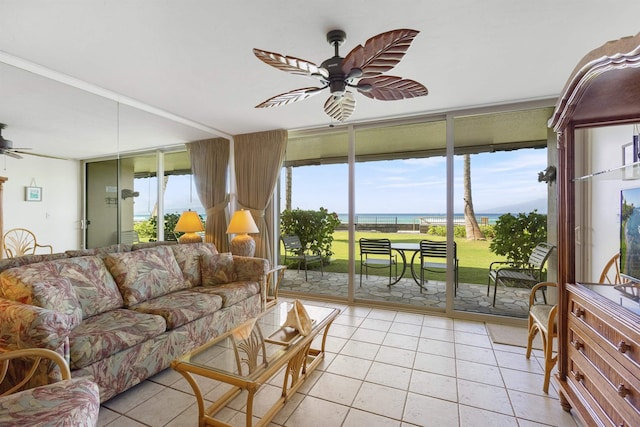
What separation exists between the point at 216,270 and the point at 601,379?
3087mm

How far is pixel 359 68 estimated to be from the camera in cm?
167

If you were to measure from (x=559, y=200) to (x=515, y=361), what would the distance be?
139cm

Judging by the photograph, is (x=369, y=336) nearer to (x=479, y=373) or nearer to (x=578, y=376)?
(x=479, y=373)

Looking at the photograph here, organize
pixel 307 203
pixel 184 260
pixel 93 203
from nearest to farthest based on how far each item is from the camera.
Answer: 1. pixel 93 203
2. pixel 184 260
3. pixel 307 203

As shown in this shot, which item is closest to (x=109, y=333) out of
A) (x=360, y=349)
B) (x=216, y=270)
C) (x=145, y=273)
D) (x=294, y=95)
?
(x=145, y=273)

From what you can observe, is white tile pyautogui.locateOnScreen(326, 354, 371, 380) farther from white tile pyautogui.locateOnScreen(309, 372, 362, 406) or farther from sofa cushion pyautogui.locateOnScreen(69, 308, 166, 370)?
sofa cushion pyautogui.locateOnScreen(69, 308, 166, 370)

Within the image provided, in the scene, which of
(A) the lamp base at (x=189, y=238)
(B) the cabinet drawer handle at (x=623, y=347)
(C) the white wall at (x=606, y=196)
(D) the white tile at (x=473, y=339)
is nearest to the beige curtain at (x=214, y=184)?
(A) the lamp base at (x=189, y=238)

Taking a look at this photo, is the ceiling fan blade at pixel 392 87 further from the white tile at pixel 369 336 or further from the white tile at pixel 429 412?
the white tile at pixel 369 336

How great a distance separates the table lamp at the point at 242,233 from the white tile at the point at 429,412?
2.45m

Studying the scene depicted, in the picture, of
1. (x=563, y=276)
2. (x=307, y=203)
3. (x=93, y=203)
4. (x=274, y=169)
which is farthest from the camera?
(x=307, y=203)

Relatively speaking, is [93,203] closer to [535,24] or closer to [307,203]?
[307,203]

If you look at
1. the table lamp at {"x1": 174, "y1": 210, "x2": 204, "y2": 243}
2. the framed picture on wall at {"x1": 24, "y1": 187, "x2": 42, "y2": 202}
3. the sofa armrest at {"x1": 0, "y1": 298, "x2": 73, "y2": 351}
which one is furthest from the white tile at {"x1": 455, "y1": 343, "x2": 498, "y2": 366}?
the framed picture on wall at {"x1": 24, "y1": 187, "x2": 42, "y2": 202}

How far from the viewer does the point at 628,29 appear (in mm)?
1843

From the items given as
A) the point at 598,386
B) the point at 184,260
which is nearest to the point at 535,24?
the point at 598,386
